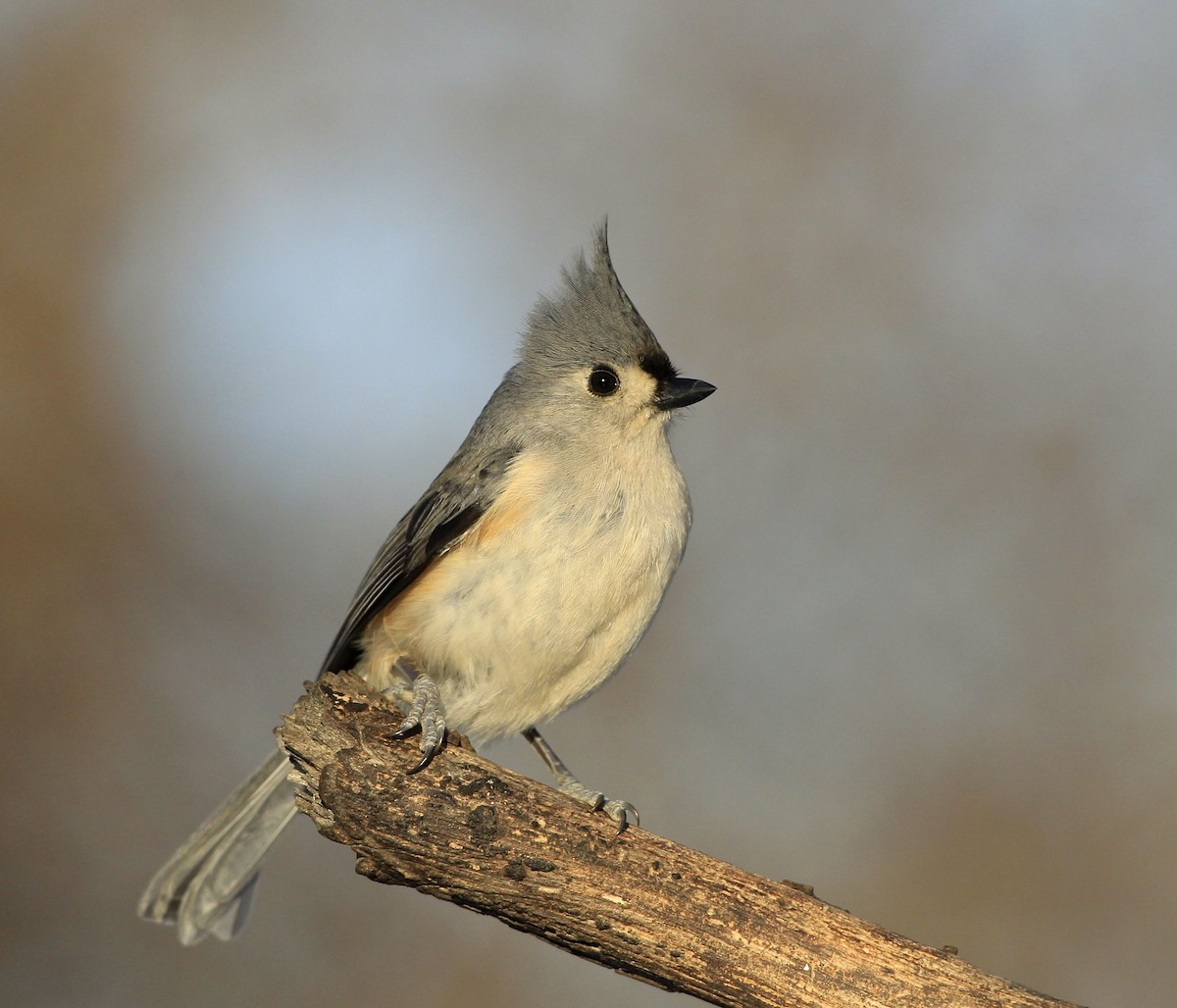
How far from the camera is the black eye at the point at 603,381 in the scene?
10.5 feet

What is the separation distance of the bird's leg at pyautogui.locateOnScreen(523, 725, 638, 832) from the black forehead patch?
1.17m

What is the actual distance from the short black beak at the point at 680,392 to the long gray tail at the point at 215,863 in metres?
1.61

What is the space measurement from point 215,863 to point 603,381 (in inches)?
75.7

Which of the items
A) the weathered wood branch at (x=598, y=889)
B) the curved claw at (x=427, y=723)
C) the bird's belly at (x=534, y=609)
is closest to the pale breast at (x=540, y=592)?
the bird's belly at (x=534, y=609)

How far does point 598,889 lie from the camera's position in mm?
2281

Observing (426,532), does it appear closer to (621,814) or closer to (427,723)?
(427,723)

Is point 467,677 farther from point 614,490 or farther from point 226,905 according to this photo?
point 226,905

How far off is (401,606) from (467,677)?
0.29m

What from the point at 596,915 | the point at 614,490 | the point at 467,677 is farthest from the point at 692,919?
the point at 614,490

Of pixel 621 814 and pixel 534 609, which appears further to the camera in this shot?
pixel 534 609

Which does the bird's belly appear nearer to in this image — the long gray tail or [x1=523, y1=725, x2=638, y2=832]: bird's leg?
[x1=523, y1=725, x2=638, y2=832]: bird's leg

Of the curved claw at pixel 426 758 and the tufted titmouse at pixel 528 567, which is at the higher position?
the tufted titmouse at pixel 528 567

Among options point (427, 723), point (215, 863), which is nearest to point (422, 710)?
point (427, 723)

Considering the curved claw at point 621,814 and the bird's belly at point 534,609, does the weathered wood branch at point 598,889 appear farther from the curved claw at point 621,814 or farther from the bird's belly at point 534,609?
the bird's belly at point 534,609
